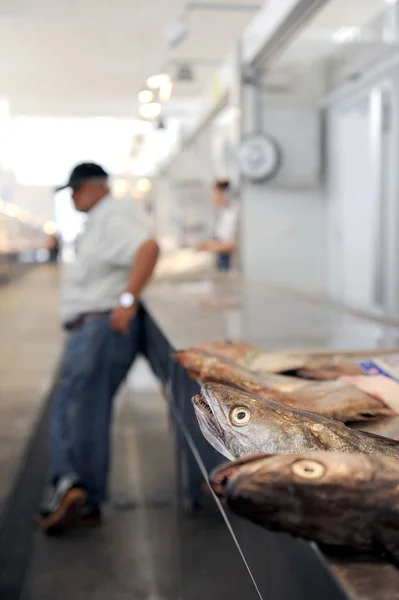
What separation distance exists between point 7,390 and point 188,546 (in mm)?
2361

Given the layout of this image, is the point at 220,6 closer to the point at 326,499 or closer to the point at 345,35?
the point at 345,35

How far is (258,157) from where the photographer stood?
4969 mm

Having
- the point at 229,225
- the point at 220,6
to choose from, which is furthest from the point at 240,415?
the point at 220,6

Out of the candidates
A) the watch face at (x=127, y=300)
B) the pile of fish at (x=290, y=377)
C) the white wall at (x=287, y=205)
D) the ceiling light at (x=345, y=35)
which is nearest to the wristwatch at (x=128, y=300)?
the watch face at (x=127, y=300)

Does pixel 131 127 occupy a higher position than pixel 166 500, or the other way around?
pixel 131 127

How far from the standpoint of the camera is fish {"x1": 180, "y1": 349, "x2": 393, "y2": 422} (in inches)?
41.9

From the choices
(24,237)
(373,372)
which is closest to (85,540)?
(373,372)

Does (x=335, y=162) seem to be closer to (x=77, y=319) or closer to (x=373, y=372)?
(x=77, y=319)

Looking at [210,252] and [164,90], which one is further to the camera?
[210,252]

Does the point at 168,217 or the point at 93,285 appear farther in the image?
the point at 168,217

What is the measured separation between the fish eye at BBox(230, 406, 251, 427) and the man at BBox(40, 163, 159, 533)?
85.7 inches

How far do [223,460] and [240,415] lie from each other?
0.83ft

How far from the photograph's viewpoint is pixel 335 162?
210 inches

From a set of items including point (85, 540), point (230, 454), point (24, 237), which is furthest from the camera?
point (24, 237)
